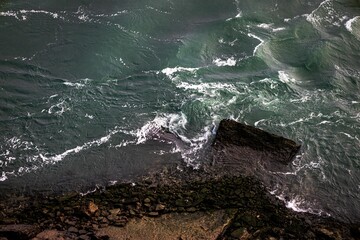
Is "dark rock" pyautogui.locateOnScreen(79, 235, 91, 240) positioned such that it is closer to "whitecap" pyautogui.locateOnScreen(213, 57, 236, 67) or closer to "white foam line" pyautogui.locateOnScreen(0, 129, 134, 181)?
"white foam line" pyautogui.locateOnScreen(0, 129, 134, 181)

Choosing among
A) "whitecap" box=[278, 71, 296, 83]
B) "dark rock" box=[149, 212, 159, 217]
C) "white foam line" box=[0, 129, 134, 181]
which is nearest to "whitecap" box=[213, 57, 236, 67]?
"whitecap" box=[278, 71, 296, 83]

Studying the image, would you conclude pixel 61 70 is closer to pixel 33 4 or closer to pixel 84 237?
pixel 33 4

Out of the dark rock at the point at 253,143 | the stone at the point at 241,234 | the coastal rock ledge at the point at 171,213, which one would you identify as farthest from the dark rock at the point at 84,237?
the dark rock at the point at 253,143

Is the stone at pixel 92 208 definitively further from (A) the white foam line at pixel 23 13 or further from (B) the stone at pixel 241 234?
(A) the white foam line at pixel 23 13

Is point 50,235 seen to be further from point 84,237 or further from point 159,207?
point 159,207

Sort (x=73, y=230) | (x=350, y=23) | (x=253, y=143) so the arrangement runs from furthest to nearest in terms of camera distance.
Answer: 1. (x=350, y=23)
2. (x=253, y=143)
3. (x=73, y=230)

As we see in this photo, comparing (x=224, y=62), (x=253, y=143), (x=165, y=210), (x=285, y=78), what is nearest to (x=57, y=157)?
(x=165, y=210)
